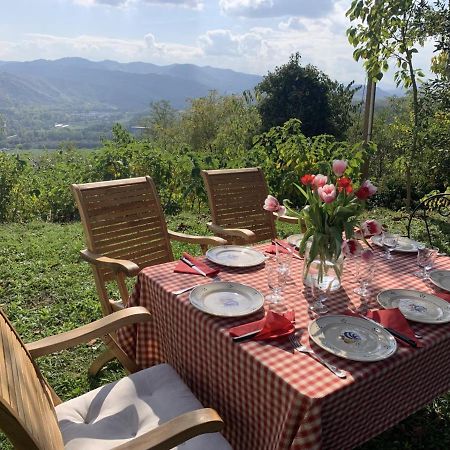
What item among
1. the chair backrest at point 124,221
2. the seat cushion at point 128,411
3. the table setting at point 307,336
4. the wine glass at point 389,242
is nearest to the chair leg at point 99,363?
the table setting at point 307,336

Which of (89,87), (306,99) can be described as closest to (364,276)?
(306,99)

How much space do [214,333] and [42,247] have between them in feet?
10.8

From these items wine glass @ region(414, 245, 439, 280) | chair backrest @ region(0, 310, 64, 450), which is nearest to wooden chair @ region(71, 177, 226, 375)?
chair backrest @ region(0, 310, 64, 450)

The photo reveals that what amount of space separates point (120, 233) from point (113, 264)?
385 mm

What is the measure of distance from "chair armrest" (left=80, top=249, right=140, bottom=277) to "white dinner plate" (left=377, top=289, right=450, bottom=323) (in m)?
1.15

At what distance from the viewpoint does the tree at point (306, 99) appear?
47.5 ft

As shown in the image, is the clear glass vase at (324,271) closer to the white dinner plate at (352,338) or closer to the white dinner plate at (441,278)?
the white dinner plate at (352,338)

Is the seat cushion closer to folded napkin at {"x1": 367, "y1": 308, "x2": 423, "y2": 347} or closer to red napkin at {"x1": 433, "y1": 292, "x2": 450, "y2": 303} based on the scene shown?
folded napkin at {"x1": 367, "y1": 308, "x2": 423, "y2": 347}

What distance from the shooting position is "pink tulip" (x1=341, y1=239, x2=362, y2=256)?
68.4 inches

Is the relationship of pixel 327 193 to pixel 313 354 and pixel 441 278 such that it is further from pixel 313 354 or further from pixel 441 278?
pixel 441 278

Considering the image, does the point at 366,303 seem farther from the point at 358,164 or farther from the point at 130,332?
the point at 358,164

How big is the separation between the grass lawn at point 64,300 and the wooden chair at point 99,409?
Result: 2.35 feet

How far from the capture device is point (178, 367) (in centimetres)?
186

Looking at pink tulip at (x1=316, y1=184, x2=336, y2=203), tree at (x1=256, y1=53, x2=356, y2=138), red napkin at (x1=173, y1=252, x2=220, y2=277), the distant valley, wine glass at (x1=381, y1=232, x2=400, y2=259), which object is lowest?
red napkin at (x1=173, y1=252, x2=220, y2=277)
